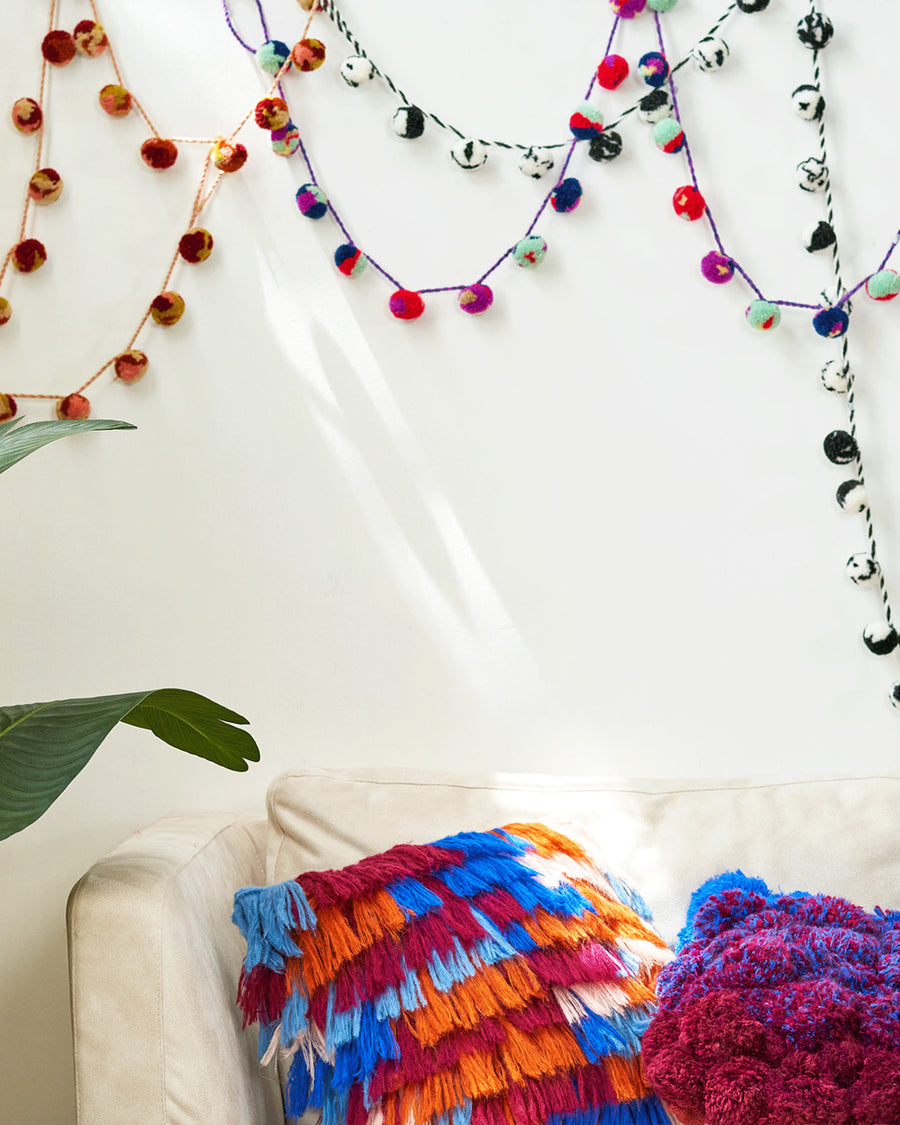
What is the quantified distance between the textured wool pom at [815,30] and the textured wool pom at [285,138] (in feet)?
2.55

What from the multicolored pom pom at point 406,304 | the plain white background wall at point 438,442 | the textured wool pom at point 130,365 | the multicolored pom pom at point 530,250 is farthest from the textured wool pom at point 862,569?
the textured wool pom at point 130,365

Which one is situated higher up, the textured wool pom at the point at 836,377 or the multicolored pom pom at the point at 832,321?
the multicolored pom pom at the point at 832,321

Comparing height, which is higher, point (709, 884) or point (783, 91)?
point (783, 91)

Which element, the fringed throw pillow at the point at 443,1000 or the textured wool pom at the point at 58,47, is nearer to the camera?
the fringed throw pillow at the point at 443,1000

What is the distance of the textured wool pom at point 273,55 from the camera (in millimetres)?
1479

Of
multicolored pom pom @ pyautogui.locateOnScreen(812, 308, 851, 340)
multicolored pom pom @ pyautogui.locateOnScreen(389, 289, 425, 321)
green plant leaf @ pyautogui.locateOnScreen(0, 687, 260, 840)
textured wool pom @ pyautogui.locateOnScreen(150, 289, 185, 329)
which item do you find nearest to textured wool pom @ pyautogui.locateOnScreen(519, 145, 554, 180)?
multicolored pom pom @ pyautogui.locateOnScreen(389, 289, 425, 321)

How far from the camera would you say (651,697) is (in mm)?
1482

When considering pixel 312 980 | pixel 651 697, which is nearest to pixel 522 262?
pixel 651 697

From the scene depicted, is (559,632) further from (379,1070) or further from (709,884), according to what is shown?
(379,1070)

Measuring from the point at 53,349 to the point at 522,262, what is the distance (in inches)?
29.9

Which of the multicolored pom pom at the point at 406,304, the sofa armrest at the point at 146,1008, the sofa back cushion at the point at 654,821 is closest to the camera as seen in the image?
the sofa armrest at the point at 146,1008

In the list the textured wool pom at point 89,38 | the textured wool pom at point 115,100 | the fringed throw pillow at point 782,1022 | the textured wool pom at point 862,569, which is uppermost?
the textured wool pom at point 89,38

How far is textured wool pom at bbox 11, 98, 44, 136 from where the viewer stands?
4.91 ft

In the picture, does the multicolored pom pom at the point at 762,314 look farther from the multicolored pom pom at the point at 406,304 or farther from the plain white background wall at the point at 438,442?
the multicolored pom pom at the point at 406,304
